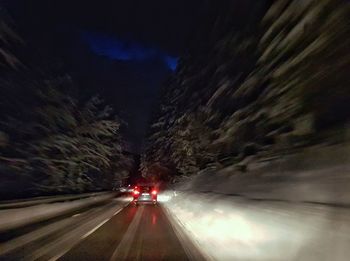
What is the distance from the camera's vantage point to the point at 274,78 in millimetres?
12992

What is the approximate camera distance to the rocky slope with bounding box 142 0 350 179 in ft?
31.4

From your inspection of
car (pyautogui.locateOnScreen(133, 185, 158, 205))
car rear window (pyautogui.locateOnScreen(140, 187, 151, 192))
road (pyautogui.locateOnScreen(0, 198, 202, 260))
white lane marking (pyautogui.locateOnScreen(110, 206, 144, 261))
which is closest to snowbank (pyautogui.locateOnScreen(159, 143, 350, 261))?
road (pyautogui.locateOnScreen(0, 198, 202, 260))

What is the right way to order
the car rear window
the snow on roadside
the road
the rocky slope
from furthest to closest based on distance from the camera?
the car rear window < the road < the rocky slope < the snow on roadside

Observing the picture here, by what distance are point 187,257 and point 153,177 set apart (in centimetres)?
6577

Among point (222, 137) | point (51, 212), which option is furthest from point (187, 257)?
point (51, 212)

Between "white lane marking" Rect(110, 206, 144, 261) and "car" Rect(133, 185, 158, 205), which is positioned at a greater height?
"car" Rect(133, 185, 158, 205)

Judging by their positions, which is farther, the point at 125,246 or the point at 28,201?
the point at 28,201

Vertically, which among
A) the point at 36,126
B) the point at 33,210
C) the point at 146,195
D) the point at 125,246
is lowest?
the point at 125,246

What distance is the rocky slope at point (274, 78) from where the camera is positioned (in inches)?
377

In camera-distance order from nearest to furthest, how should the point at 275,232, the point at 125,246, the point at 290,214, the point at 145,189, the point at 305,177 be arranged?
the point at 290,214 → the point at 275,232 → the point at 305,177 → the point at 125,246 → the point at 145,189

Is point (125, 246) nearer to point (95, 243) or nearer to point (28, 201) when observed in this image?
point (95, 243)

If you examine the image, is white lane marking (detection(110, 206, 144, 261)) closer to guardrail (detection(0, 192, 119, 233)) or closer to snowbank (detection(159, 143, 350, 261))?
snowbank (detection(159, 143, 350, 261))

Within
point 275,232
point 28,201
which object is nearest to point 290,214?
point 275,232

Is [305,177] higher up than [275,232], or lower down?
higher up
